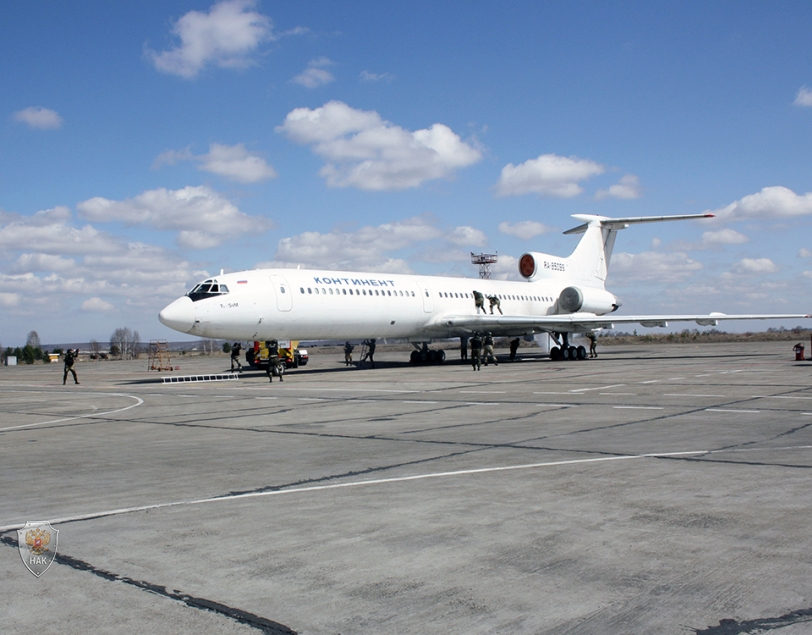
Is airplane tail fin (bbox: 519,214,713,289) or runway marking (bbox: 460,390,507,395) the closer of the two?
runway marking (bbox: 460,390,507,395)

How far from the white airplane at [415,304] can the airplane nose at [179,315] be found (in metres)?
0.03

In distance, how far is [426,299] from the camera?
32.3 m

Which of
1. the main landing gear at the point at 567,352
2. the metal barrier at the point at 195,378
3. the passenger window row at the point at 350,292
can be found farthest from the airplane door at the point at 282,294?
the main landing gear at the point at 567,352

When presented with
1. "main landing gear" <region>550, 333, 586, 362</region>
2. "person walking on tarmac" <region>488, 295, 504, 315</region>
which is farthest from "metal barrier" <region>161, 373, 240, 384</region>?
"main landing gear" <region>550, 333, 586, 362</region>

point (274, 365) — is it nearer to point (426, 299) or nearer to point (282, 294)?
point (282, 294)

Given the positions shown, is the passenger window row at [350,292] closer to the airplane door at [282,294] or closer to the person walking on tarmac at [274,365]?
the airplane door at [282,294]

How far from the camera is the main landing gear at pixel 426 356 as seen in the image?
35.6 m

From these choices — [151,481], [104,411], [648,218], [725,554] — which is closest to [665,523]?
[725,554]

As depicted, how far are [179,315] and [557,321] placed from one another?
18.2 meters

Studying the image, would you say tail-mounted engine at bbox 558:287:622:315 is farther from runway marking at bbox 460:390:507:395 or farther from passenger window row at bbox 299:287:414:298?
runway marking at bbox 460:390:507:395

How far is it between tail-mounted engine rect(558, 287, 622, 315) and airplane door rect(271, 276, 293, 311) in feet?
64.3

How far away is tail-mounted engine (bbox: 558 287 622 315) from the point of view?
40156 mm

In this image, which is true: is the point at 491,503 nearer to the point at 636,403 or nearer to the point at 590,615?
the point at 590,615

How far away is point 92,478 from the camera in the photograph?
740 centimetres
